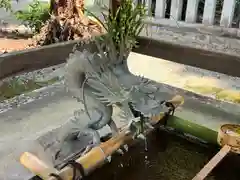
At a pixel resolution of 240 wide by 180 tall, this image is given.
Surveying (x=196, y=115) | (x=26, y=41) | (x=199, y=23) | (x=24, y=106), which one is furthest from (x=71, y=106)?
(x=26, y=41)

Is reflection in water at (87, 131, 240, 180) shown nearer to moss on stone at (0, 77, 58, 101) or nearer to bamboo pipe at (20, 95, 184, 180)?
bamboo pipe at (20, 95, 184, 180)

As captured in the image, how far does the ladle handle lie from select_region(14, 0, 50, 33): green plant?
3.73 metres

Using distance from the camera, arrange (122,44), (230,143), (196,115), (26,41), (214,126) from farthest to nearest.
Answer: (26,41) → (196,115) → (214,126) → (230,143) → (122,44)

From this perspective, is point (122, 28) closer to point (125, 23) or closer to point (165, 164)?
point (125, 23)

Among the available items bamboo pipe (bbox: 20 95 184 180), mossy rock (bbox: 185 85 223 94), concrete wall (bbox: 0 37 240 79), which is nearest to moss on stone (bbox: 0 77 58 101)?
concrete wall (bbox: 0 37 240 79)

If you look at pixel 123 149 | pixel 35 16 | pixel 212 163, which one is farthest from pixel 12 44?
pixel 212 163

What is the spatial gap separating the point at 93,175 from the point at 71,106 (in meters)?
0.88

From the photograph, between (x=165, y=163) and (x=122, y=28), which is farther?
(x=165, y=163)

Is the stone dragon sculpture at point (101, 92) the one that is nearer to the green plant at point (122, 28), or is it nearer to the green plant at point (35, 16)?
the green plant at point (122, 28)

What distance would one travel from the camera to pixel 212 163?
45.0 inches

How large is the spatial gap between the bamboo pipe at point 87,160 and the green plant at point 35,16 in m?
3.59

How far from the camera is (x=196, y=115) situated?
1.96m

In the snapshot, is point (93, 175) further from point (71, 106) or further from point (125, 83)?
point (71, 106)

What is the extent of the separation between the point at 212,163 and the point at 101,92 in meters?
0.46
